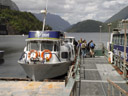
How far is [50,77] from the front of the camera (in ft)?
59.3

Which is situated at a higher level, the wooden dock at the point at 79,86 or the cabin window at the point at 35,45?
the cabin window at the point at 35,45

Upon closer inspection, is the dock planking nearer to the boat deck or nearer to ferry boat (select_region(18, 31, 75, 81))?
the boat deck

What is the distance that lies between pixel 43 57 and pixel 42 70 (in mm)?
1112

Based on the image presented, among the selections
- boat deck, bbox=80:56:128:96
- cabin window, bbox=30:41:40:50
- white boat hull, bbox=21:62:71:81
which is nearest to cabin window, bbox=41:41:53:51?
cabin window, bbox=30:41:40:50

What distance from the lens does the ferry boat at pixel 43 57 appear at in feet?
55.5

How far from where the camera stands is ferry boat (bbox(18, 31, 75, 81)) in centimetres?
1691

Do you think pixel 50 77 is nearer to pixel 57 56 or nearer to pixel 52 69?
pixel 52 69

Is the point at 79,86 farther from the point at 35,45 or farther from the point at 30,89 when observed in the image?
the point at 35,45

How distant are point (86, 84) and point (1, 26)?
19947 cm

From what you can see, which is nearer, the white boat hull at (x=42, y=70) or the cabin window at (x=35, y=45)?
the white boat hull at (x=42, y=70)

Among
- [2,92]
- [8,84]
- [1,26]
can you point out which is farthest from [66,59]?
[1,26]

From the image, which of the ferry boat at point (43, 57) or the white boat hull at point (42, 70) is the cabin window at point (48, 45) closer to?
the ferry boat at point (43, 57)

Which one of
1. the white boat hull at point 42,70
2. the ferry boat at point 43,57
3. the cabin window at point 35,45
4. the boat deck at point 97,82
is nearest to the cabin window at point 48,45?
the ferry boat at point 43,57

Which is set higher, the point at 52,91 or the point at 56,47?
the point at 56,47
